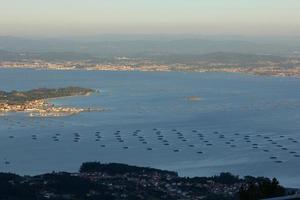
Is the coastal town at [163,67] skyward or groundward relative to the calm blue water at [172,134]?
groundward

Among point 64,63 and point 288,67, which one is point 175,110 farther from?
point 64,63

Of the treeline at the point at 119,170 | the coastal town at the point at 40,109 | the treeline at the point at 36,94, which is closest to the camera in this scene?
the treeline at the point at 119,170

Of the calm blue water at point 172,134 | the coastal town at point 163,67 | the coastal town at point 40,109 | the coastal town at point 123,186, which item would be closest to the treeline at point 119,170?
the coastal town at point 123,186

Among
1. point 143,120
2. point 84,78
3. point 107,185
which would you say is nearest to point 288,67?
point 84,78

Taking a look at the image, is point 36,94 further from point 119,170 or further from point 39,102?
point 119,170

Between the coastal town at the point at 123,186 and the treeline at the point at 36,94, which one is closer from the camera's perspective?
the coastal town at the point at 123,186

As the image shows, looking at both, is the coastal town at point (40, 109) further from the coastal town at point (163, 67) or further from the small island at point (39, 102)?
the coastal town at point (163, 67)

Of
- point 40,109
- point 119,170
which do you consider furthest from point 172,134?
point 40,109

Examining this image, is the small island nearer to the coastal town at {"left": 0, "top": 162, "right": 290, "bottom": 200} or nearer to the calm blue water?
the calm blue water
